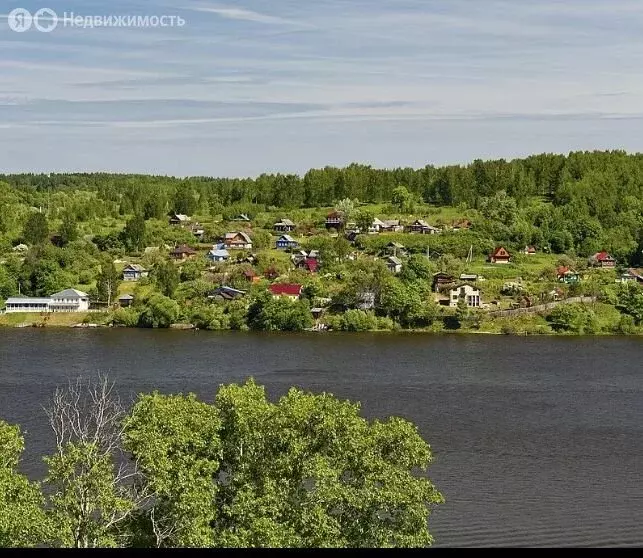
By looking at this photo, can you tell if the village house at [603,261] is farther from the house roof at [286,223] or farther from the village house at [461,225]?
the house roof at [286,223]

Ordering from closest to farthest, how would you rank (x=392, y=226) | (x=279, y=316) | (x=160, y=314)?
(x=279, y=316) → (x=160, y=314) → (x=392, y=226)

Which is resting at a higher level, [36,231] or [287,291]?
[36,231]

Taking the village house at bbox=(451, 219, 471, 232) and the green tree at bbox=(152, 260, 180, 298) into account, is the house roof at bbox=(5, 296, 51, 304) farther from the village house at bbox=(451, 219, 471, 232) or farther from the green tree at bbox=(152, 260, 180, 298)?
the village house at bbox=(451, 219, 471, 232)

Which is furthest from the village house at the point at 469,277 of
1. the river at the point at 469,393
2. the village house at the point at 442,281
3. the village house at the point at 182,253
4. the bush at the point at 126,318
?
the bush at the point at 126,318

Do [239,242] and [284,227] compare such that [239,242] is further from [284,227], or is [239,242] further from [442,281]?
[442,281]

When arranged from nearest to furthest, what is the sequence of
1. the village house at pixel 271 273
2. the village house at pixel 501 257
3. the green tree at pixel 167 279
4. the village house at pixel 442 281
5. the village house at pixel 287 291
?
the village house at pixel 287 291
the green tree at pixel 167 279
the village house at pixel 442 281
the village house at pixel 271 273
the village house at pixel 501 257

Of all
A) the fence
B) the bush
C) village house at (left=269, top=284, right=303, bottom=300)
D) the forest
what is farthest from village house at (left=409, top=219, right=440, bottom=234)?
the bush

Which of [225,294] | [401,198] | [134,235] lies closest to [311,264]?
[225,294]
